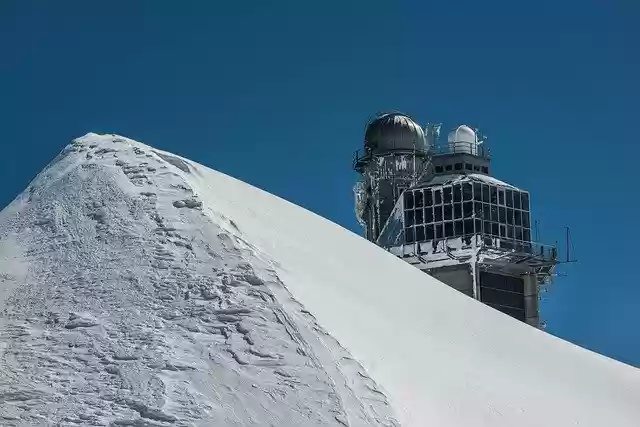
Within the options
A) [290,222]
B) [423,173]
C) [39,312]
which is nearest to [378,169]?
[423,173]

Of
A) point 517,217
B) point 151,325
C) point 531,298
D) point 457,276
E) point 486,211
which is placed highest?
point 517,217

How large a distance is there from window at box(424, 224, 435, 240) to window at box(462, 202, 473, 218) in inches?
77.0

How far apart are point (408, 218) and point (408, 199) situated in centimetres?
122

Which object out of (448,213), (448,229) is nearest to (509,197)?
(448,213)

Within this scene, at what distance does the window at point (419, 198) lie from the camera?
59294 mm

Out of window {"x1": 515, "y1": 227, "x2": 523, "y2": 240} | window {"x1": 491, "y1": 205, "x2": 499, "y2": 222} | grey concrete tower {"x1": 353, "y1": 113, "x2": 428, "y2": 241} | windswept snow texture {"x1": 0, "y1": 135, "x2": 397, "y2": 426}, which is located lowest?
windswept snow texture {"x1": 0, "y1": 135, "x2": 397, "y2": 426}

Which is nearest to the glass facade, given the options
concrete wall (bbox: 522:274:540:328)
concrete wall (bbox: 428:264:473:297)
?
concrete wall (bbox: 428:264:473:297)

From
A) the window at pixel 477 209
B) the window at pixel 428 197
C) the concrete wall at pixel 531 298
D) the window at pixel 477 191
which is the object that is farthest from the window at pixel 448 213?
the concrete wall at pixel 531 298

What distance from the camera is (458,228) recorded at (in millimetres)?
57781

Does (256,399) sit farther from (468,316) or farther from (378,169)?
(378,169)

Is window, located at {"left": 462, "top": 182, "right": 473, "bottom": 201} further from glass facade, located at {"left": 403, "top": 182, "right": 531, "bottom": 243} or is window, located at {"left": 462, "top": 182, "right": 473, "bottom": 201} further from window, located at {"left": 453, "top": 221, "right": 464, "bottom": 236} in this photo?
window, located at {"left": 453, "top": 221, "right": 464, "bottom": 236}

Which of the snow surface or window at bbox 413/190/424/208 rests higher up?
window at bbox 413/190/424/208

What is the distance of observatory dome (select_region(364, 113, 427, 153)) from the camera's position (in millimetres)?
62594

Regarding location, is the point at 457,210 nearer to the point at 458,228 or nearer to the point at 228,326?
the point at 458,228
